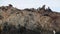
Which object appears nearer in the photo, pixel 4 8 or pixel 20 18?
pixel 20 18

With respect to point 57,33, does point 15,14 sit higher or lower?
higher

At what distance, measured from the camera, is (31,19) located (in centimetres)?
2636

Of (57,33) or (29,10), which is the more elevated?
(29,10)

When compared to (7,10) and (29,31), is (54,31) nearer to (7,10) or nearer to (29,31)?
(29,31)

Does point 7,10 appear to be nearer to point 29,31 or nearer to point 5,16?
point 5,16

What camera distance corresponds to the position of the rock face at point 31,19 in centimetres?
2573

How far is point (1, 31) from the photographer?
25000 mm

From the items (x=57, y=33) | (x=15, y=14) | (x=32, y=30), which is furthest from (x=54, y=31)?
(x=15, y=14)

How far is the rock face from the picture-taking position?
84.4ft

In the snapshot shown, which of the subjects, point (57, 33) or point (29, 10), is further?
point (29, 10)

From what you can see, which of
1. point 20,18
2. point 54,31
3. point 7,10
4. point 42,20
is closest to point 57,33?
point 54,31

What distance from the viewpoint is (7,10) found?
2791 cm

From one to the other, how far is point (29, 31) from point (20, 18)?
1.73m

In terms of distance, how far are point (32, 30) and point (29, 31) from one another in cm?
32
